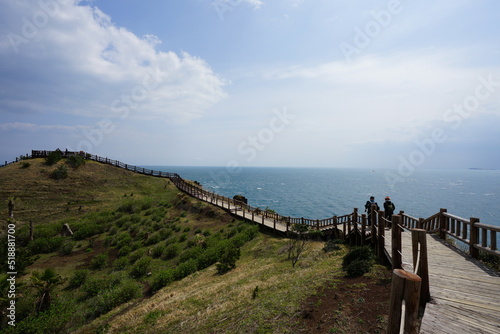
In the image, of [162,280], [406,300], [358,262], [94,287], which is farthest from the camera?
[94,287]

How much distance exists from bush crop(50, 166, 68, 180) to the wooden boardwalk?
172 ft

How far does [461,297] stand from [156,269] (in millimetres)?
20139

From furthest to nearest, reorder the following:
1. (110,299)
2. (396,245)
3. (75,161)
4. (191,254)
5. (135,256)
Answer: (75,161), (135,256), (191,254), (110,299), (396,245)

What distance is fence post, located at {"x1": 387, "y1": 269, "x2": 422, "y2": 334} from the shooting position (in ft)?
9.45

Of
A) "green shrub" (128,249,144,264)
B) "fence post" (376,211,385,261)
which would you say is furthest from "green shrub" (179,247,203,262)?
"fence post" (376,211,385,261)

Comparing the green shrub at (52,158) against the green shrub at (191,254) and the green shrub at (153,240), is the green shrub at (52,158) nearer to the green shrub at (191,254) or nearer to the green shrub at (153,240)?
the green shrub at (153,240)

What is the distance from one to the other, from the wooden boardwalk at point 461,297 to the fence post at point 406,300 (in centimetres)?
198

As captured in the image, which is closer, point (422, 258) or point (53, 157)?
point (422, 258)

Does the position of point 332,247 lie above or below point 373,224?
below

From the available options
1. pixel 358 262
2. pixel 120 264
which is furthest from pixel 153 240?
pixel 358 262

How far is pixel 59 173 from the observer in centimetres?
4325

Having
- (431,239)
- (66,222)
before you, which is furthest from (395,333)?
(66,222)

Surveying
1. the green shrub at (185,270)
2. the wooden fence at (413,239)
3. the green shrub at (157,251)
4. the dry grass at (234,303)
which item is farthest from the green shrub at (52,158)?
the dry grass at (234,303)

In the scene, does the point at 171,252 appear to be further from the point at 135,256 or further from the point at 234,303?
the point at 234,303
